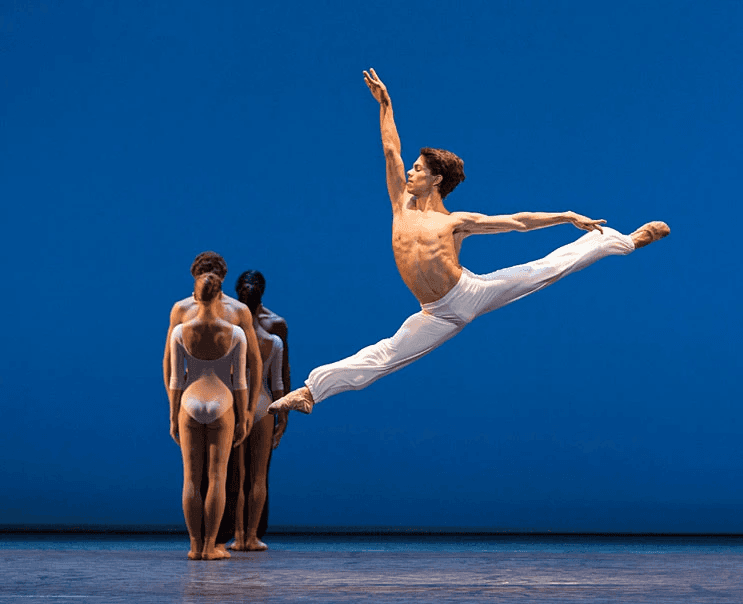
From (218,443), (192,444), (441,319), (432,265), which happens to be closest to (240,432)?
(218,443)

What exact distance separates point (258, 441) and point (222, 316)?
1.17 m

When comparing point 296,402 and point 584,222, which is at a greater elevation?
point 584,222

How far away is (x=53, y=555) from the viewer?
6980 mm

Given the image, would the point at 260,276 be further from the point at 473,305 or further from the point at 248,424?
the point at 473,305

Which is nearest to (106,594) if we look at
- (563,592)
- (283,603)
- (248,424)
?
(283,603)

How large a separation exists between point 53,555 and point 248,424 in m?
1.47

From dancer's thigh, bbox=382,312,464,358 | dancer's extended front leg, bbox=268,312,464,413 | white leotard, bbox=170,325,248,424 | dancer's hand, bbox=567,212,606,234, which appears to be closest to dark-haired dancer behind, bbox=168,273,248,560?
white leotard, bbox=170,325,248,424

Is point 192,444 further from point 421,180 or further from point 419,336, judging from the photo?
point 421,180

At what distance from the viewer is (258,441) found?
779 centimetres

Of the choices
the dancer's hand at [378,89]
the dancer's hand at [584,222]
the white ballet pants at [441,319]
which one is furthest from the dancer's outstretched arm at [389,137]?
the dancer's hand at [584,222]

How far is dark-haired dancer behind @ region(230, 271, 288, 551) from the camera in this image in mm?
7730

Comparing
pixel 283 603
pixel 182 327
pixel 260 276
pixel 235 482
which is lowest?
pixel 283 603

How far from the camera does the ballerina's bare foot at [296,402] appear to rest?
21.0ft

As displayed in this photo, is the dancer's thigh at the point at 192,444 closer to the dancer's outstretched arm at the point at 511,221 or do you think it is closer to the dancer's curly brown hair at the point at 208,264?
the dancer's curly brown hair at the point at 208,264
